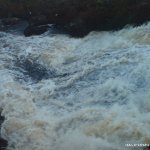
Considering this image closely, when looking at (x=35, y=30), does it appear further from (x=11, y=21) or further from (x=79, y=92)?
(x=79, y=92)

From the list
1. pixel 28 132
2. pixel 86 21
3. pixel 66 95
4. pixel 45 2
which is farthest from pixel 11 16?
pixel 28 132

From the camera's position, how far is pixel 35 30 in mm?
16266

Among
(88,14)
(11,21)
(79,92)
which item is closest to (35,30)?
(11,21)

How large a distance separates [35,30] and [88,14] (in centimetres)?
239

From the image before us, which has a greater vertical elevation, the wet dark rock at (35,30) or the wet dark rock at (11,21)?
the wet dark rock at (11,21)

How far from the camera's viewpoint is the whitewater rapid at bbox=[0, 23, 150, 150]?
8805 millimetres

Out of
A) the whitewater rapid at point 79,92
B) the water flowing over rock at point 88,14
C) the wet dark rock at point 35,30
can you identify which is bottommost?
the whitewater rapid at point 79,92

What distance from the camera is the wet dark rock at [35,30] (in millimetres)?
16188

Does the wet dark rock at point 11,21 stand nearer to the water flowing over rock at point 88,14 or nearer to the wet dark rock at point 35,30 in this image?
the water flowing over rock at point 88,14

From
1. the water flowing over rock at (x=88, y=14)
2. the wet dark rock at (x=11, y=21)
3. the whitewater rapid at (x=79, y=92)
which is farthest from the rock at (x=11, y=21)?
the whitewater rapid at (x=79, y=92)

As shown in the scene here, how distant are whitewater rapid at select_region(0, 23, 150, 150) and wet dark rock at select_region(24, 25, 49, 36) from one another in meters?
1.07

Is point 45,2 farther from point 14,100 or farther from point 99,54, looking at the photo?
point 14,100

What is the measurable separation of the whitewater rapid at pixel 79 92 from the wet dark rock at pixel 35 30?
107cm

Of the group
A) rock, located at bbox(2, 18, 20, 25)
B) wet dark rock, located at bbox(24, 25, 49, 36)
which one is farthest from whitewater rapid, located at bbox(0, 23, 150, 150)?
rock, located at bbox(2, 18, 20, 25)
